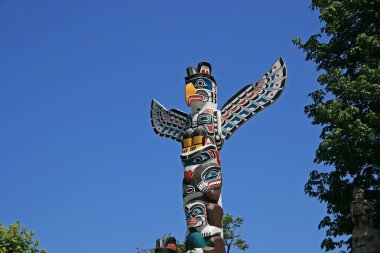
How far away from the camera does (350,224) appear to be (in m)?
14.1

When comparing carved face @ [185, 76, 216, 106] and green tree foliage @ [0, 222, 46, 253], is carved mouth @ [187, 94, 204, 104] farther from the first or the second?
green tree foliage @ [0, 222, 46, 253]

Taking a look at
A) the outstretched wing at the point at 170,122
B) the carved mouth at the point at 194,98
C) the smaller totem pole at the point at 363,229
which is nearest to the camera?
the smaller totem pole at the point at 363,229

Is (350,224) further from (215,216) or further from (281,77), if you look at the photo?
(281,77)

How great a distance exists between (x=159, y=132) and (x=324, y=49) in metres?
6.48

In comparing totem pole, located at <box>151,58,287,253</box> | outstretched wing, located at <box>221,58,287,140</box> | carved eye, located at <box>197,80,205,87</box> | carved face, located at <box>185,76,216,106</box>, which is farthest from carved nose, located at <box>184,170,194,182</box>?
carved eye, located at <box>197,80,205,87</box>

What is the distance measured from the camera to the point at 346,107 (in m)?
14.2

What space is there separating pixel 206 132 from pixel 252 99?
198 cm

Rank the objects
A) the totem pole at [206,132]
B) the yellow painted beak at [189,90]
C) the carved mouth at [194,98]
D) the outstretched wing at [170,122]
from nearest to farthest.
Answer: the totem pole at [206,132] → the carved mouth at [194,98] → the yellow painted beak at [189,90] → the outstretched wing at [170,122]

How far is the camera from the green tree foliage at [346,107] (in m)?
13.6

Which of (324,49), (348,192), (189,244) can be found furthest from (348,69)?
(189,244)

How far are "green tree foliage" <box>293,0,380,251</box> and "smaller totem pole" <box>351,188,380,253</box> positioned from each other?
155cm

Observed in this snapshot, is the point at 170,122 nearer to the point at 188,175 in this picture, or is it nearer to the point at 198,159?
the point at 198,159

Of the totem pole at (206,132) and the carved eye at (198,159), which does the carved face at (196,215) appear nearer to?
the totem pole at (206,132)

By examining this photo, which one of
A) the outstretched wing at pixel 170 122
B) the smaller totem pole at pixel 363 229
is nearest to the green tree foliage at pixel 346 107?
the smaller totem pole at pixel 363 229
